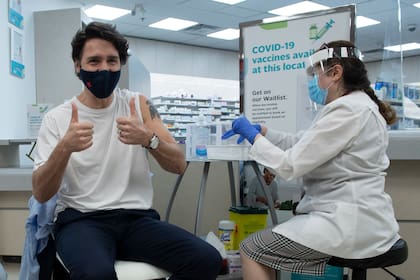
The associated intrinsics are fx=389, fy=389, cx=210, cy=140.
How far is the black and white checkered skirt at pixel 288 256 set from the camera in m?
1.35

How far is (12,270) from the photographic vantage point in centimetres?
214

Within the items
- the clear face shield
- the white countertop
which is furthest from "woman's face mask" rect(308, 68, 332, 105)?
the white countertop

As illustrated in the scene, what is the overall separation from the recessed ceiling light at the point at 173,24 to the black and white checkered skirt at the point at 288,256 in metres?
6.54

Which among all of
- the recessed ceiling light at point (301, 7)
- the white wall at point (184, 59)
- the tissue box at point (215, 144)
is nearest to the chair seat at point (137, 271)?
the tissue box at point (215, 144)

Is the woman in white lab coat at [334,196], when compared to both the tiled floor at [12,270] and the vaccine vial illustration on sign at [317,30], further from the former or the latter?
the tiled floor at [12,270]

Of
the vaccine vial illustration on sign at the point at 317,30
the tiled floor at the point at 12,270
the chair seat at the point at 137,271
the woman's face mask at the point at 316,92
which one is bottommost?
the tiled floor at the point at 12,270

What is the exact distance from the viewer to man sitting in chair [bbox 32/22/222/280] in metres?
1.29

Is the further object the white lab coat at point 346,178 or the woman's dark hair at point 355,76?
the woman's dark hair at point 355,76

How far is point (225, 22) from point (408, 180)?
238 inches

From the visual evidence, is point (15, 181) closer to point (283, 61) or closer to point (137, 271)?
point (137, 271)

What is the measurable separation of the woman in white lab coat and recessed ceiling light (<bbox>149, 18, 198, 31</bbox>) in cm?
645

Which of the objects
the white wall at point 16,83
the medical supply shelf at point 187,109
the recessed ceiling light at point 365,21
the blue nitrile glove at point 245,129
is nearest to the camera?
the blue nitrile glove at point 245,129

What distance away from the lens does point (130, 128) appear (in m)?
1.34

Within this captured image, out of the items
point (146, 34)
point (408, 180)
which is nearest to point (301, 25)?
point (408, 180)
